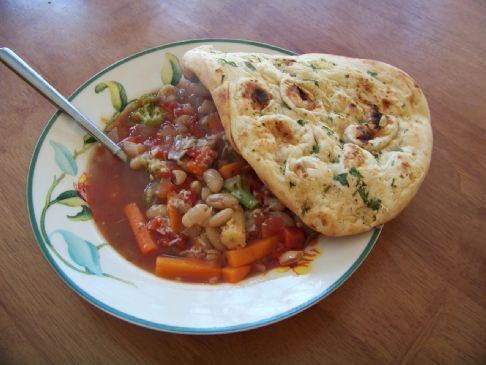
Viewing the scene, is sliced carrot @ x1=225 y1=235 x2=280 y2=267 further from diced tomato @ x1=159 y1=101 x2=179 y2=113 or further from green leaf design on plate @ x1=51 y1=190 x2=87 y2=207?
diced tomato @ x1=159 y1=101 x2=179 y2=113

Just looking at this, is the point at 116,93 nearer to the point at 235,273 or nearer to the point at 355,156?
the point at 235,273

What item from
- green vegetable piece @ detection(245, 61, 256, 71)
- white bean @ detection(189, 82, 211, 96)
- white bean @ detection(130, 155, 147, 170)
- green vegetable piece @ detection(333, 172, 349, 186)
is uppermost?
green vegetable piece @ detection(245, 61, 256, 71)

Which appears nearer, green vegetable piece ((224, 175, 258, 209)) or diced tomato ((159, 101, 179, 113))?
green vegetable piece ((224, 175, 258, 209))

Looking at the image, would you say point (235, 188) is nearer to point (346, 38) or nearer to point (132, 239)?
point (132, 239)

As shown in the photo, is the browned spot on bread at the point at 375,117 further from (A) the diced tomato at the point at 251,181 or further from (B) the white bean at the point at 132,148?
(B) the white bean at the point at 132,148

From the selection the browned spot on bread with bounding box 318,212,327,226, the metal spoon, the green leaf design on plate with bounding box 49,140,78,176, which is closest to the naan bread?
the browned spot on bread with bounding box 318,212,327,226

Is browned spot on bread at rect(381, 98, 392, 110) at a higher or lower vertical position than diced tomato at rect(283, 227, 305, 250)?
higher

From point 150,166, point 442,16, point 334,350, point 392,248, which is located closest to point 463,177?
point 392,248
